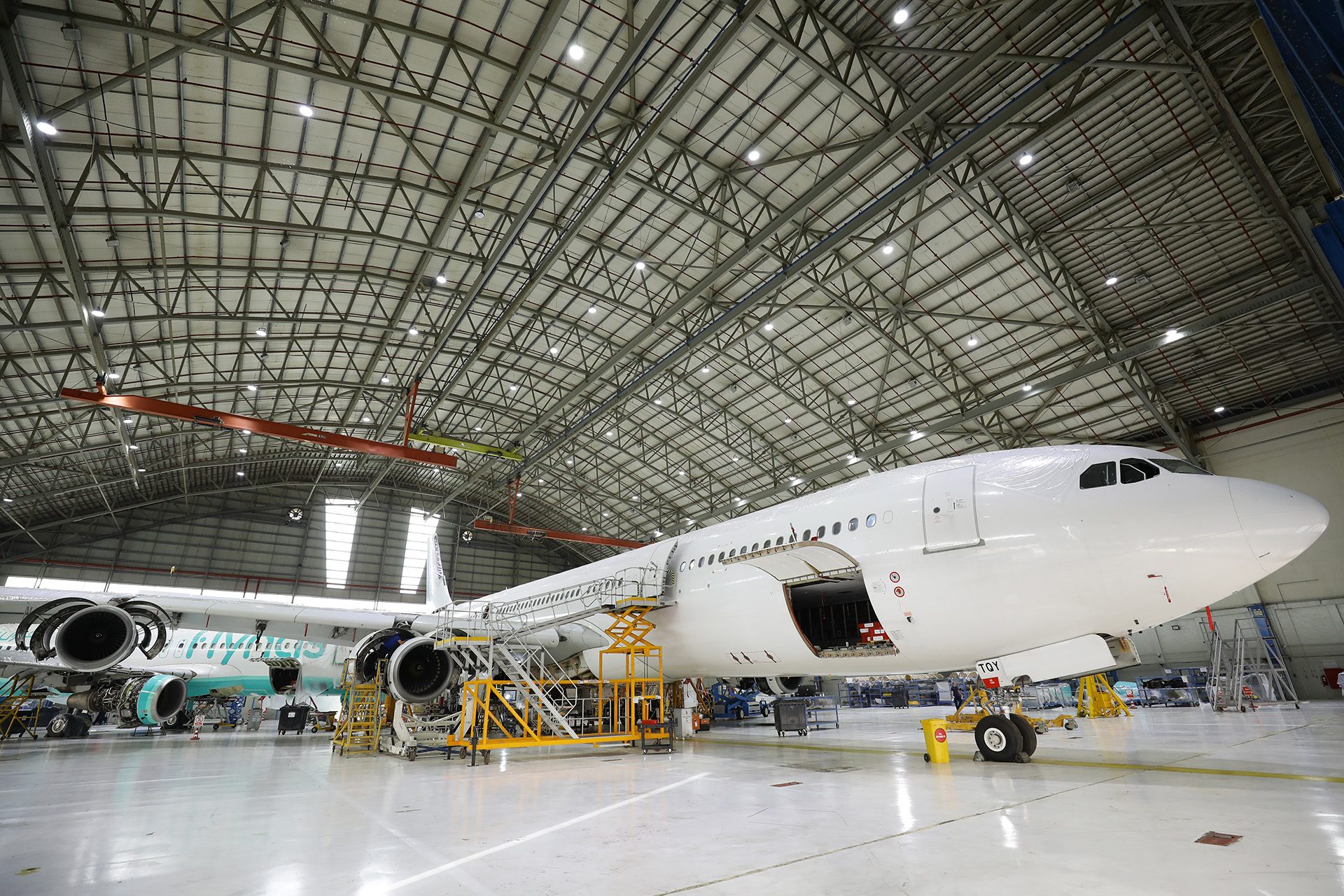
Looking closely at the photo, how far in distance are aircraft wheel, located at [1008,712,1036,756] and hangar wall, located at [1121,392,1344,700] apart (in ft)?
68.7

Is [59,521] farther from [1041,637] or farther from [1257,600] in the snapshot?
[1257,600]

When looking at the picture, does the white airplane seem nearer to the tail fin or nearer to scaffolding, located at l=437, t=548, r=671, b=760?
scaffolding, located at l=437, t=548, r=671, b=760

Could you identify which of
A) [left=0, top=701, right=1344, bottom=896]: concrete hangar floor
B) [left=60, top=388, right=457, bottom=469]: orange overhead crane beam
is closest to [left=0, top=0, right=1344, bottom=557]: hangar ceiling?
[left=60, top=388, right=457, bottom=469]: orange overhead crane beam

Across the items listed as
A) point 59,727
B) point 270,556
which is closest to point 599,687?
point 59,727

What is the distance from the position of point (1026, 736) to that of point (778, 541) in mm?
4635

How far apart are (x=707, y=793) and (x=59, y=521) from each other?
4402cm

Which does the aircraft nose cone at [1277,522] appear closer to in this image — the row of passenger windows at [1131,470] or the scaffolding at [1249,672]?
the row of passenger windows at [1131,470]

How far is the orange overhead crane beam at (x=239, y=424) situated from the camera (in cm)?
1986

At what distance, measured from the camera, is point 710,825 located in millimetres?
5746

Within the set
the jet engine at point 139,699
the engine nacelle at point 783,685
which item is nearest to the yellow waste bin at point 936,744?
the engine nacelle at point 783,685

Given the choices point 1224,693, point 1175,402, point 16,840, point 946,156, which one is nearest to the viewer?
point 16,840

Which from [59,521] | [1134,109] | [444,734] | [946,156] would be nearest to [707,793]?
[444,734]

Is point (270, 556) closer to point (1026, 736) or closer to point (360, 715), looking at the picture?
point (360, 715)

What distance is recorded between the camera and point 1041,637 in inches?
330
